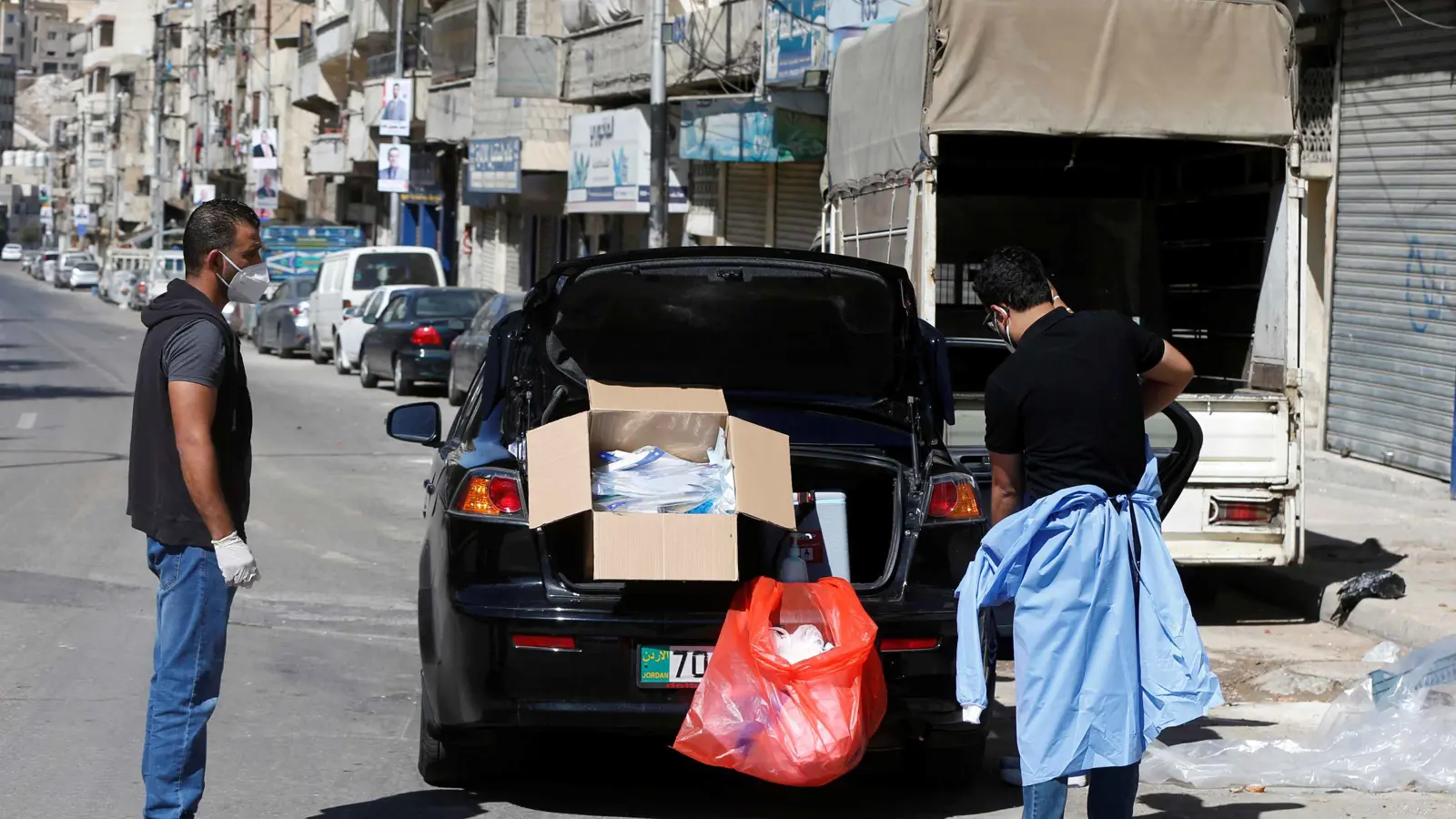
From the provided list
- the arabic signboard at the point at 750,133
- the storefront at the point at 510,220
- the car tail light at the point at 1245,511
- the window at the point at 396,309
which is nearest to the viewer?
the car tail light at the point at 1245,511

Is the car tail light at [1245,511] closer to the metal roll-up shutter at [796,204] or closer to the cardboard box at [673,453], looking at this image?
the cardboard box at [673,453]

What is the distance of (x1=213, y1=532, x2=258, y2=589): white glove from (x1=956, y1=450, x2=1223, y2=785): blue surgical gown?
6.25 feet

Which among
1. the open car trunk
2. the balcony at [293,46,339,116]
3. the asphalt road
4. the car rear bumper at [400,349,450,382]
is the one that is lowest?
the asphalt road

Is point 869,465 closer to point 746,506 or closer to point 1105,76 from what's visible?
point 746,506

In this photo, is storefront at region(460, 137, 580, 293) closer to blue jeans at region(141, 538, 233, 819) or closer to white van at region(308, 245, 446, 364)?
white van at region(308, 245, 446, 364)

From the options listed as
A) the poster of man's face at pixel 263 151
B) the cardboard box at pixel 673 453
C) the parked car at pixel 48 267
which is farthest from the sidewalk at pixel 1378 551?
the parked car at pixel 48 267

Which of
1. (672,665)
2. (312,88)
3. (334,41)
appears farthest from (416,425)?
(312,88)

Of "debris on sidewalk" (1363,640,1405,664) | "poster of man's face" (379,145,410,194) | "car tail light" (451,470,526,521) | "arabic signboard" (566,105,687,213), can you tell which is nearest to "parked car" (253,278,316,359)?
→ "arabic signboard" (566,105,687,213)

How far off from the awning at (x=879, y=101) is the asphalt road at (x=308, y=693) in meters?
3.19

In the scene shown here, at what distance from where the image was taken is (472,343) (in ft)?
67.9

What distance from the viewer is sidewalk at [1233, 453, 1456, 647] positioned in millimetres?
9141

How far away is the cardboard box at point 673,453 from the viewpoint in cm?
517

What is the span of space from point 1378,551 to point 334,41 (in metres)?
45.8

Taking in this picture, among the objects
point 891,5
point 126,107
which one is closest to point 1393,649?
point 891,5
